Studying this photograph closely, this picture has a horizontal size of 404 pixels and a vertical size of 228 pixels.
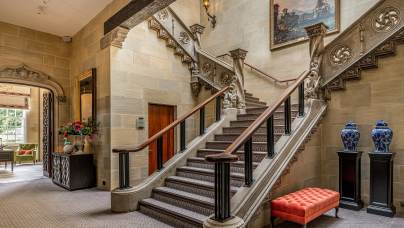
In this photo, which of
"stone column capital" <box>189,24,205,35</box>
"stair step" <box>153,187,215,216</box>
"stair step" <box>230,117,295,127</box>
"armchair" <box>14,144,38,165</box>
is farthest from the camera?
"armchair" <box>14,144,38,165</box>

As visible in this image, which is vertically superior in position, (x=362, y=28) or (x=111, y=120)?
(x=362, y=28)

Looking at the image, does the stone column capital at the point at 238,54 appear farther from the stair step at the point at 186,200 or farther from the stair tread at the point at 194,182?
the stair step at the point at 186,200

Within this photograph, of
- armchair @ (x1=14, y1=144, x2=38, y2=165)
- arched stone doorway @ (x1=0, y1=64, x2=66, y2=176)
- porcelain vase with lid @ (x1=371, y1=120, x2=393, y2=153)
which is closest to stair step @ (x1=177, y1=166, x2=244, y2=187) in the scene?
porcelain vase with lid @ (x1=371, y1=120, x2=393, y2=153)

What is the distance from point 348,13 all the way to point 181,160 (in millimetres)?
4639

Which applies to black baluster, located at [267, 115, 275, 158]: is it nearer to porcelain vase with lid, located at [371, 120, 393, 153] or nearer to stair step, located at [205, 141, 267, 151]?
stair step, located at [205, 141, 267, 151]

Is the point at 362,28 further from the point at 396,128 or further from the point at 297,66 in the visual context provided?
the point at 297,66

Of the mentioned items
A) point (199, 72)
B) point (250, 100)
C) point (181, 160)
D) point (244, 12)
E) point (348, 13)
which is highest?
point (244, 12)

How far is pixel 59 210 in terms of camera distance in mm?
3959

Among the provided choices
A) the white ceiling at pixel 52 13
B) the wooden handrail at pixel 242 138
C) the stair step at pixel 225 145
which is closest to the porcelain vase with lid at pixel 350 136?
the wooden handrail at pixel 242 138

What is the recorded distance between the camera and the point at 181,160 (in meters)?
4.60

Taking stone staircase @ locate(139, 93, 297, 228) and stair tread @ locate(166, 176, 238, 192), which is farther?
stair tread @ locate(166, 176, 238, 192)

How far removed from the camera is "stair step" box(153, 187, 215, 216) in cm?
333

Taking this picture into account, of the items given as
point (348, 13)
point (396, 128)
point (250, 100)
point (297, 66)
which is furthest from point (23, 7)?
point (396, 128)

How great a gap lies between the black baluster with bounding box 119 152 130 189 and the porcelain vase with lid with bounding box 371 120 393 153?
3633mm
